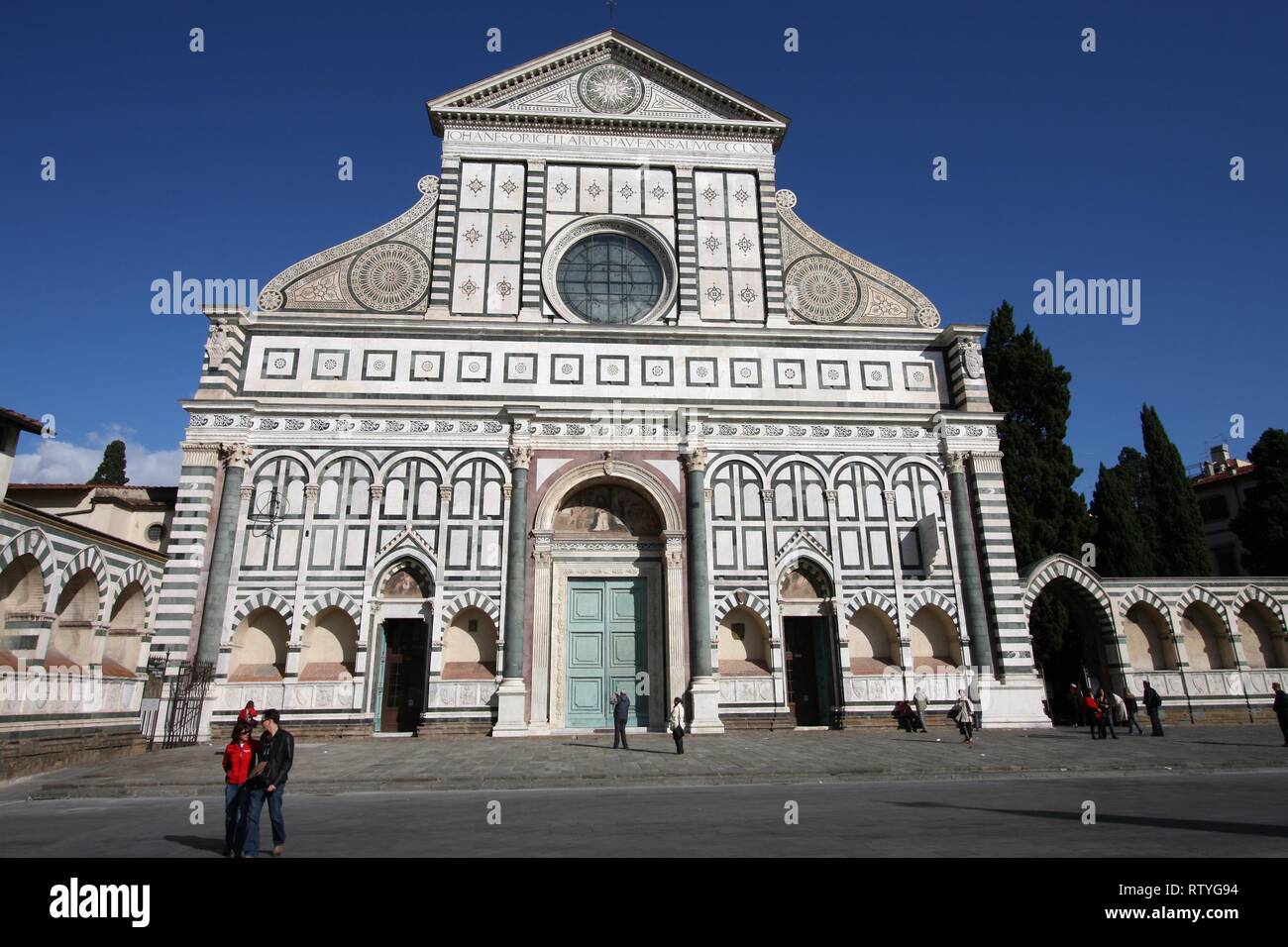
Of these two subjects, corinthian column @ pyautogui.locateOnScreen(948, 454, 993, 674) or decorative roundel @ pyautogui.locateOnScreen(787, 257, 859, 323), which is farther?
decorative roundel @ pyautogui.locateOnScreen(787, 257, 859, 323)

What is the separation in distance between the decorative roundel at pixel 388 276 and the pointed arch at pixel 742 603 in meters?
12.2

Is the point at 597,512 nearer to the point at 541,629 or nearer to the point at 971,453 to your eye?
the point at 541,629

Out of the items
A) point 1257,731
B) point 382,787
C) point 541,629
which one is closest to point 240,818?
point 382,787

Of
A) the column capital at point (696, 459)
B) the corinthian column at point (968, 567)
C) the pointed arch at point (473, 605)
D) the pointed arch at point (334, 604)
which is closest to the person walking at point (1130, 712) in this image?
the corinthian column at point (968, 567)

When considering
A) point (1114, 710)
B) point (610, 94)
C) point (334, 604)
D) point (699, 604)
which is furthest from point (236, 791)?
point (610, 94)

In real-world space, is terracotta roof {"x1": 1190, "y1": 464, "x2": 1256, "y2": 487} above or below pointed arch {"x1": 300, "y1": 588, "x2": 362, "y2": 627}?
above

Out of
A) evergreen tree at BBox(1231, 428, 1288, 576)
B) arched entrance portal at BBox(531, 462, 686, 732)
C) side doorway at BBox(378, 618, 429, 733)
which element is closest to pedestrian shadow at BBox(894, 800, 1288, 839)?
arched entrance portal at BBox(531, 462, 686, 732)

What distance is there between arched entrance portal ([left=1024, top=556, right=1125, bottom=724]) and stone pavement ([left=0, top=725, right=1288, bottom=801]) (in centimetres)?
367

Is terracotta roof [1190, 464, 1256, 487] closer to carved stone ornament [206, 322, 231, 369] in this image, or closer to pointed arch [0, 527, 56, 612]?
carved stone ornament [206, 322, 231, 369]

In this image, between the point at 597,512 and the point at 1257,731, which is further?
the point at 597,512

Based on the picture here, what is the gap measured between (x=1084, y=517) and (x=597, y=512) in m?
17.8

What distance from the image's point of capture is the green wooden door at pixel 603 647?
19.6 m

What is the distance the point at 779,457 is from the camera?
2134cm

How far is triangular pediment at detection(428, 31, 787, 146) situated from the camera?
24.0 meters
